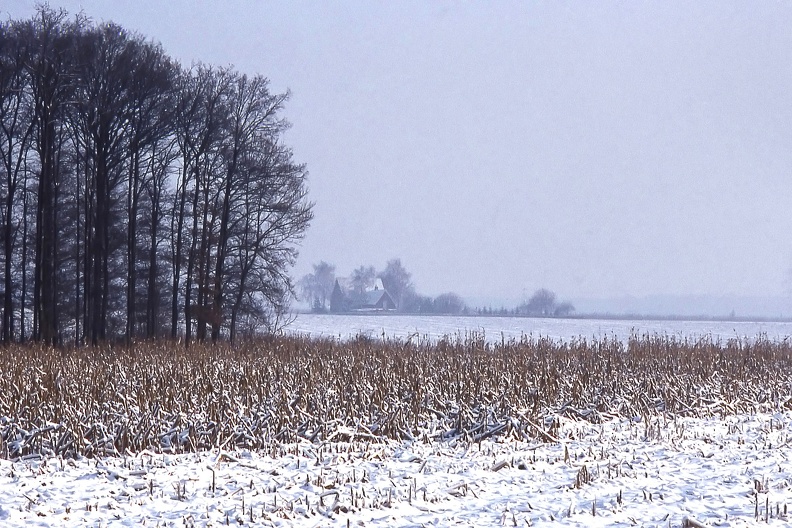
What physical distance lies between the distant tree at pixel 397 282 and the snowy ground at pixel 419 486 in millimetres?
113007

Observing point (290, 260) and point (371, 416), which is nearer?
point (371, 416)

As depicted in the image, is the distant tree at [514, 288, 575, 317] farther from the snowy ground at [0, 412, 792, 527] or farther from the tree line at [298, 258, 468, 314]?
the snowy ground at [0, 412, 792, 527]

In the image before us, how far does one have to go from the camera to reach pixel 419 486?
7.21 m

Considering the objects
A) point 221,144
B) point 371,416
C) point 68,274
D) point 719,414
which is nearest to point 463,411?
point 371,416

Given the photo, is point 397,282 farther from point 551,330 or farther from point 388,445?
point 388,445

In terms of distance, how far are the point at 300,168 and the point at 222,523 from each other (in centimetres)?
2397

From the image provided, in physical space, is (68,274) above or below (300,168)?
below

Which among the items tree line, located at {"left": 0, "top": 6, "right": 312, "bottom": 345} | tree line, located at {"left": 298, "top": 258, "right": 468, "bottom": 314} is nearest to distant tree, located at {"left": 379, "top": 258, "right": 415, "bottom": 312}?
tree line, located at {"left": 298, "top": 258, "right": 468, "bottom": 314}

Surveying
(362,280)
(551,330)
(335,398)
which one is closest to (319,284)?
(362,280)

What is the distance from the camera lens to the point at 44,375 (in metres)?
11.6

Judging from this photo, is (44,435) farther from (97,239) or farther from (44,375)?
(97,239)

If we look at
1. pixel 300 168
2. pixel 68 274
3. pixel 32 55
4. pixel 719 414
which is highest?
pixel 32 55

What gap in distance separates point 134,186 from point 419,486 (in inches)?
896

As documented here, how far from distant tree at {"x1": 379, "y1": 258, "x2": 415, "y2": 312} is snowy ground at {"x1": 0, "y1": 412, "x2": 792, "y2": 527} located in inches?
4449
